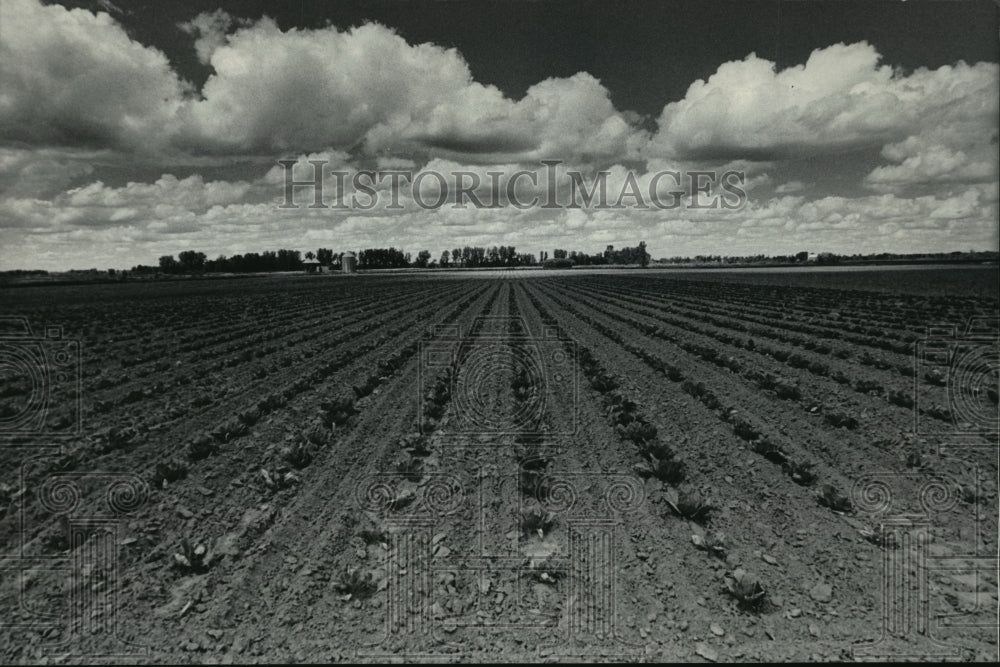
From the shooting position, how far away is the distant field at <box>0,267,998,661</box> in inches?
166

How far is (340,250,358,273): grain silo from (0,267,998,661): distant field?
142532mm

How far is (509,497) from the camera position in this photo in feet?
20.7

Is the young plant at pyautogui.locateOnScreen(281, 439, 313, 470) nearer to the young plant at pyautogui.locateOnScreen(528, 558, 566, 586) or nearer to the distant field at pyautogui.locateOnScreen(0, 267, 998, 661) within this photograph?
the distant field at pyautogui.locateOnScreen(0, 267, 998, 661)

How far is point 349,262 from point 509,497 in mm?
153875

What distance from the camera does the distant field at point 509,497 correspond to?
4.21 metres

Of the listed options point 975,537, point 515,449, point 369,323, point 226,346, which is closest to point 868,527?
point 975,537

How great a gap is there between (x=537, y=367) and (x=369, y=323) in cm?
1296

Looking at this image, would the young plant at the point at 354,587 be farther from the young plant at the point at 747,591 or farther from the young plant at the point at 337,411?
the young plant at the point at 337,411

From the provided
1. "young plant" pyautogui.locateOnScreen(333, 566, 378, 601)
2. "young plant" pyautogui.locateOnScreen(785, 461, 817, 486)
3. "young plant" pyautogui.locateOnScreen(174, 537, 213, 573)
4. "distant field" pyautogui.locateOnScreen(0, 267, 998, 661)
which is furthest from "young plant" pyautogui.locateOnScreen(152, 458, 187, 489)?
"young plant" pyautogui.locateOnScreen(785, 461, 817, 486)

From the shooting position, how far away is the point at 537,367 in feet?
43.4

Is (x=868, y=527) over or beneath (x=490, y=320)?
beneath

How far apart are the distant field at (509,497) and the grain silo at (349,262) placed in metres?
143

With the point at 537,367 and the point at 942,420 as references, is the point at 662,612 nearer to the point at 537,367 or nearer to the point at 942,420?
the point at 942,420

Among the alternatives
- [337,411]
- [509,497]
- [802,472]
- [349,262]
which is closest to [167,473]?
[337,411]
